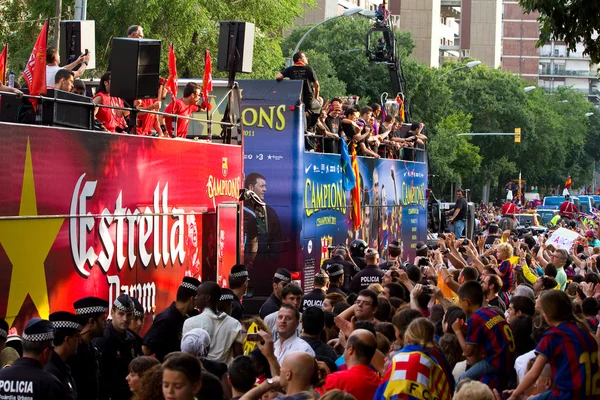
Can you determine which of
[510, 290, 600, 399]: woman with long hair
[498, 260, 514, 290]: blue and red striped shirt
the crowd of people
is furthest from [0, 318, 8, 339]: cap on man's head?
[498, 260, 514, 290]: blue and red striped shirt

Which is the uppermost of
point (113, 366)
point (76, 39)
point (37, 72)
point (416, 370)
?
point (76, 39)

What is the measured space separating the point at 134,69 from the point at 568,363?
623 centimetres

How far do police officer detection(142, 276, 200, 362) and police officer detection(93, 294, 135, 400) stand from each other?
44 centimetres

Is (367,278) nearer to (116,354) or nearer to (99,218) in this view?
(99,218)

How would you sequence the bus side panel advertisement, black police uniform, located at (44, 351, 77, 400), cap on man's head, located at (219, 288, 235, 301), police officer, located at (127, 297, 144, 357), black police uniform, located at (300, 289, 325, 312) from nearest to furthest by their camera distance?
black police uniform, located at (44, 351, 77, 400), police officer, located at (127, 297, 144, 357), cap on man's head, located at (219, 288, 235, 301), black police uniform, located at (300, 289, 325, 312), the bus side panel advertisement

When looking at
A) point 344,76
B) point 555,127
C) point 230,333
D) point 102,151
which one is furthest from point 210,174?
point 555,127

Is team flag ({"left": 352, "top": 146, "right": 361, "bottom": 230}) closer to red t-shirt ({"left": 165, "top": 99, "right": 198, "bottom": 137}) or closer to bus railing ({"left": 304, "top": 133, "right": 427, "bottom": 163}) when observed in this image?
bus railing ({"left": 304, "top": 133, "right": 427, "bottom": 163})

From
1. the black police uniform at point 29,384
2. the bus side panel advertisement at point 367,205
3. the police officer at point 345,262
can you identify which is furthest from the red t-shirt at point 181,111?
the black police uniform at point 29,384

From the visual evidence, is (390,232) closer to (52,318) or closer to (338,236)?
(338,236)

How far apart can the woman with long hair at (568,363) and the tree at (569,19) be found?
17.1ft

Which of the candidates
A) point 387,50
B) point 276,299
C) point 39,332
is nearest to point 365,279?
point 276,299

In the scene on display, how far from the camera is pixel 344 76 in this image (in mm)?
71125

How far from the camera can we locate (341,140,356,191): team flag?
20938mm

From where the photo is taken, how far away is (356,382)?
751 cm
